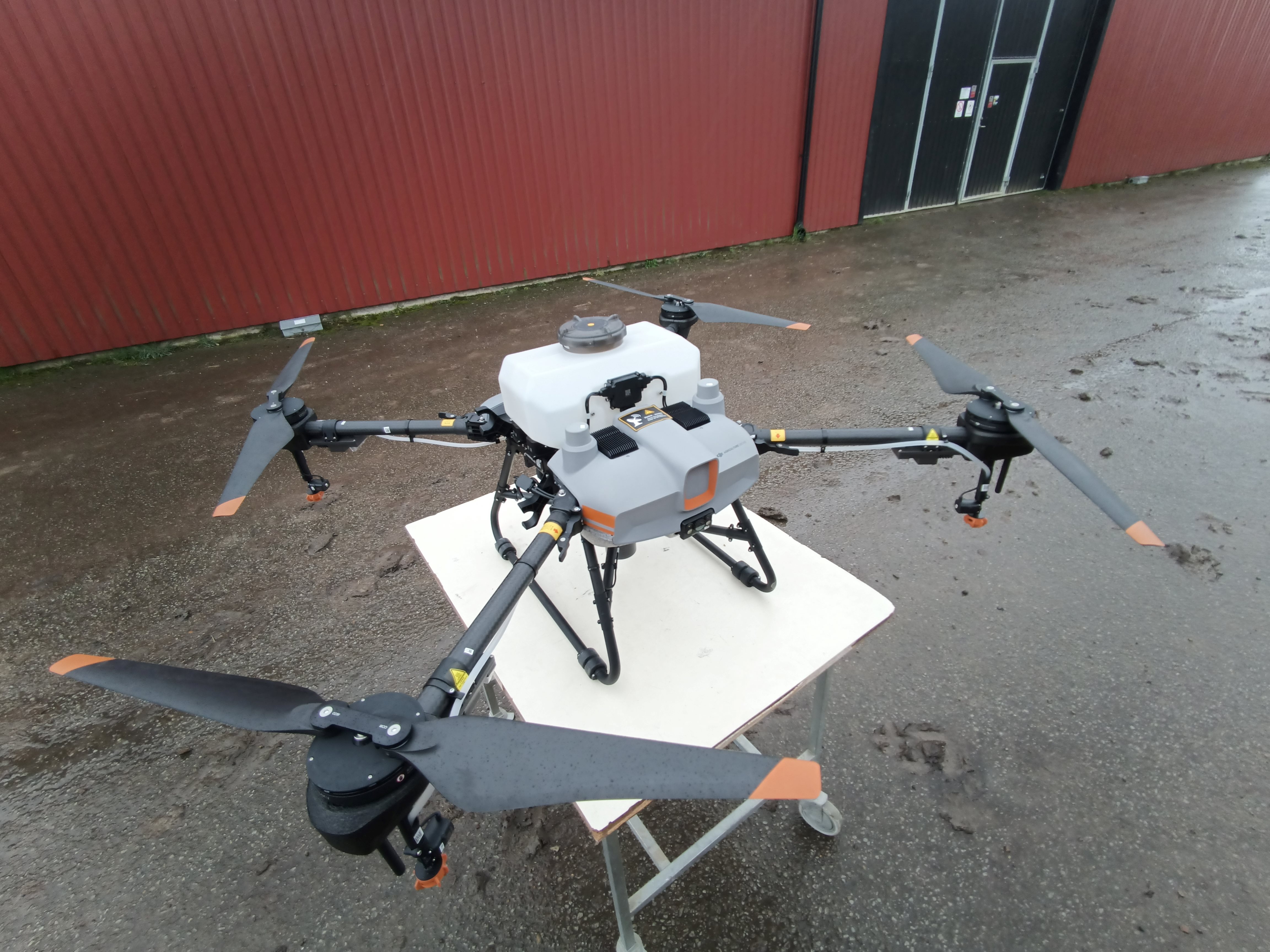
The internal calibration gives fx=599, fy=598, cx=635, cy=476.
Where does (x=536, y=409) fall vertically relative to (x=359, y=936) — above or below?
above

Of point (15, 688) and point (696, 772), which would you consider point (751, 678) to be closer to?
point (696, 772)

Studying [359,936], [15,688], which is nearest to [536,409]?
[359,936]

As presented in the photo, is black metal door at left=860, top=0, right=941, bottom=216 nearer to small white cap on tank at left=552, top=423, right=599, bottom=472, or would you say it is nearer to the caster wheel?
small white cap on tank at left=552, top=423, right=599, bottom=472

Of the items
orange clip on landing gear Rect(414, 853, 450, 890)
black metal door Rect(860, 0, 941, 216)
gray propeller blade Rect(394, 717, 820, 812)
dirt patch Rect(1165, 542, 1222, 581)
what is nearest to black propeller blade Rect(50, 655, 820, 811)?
gray propeller blade Rect(394, 717, 820, 812)

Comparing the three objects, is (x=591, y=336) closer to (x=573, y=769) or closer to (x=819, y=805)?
(x=573, y=769)

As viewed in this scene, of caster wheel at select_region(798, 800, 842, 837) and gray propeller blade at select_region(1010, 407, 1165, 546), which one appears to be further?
caster wheel at select_region(798, 800, 842, 837)

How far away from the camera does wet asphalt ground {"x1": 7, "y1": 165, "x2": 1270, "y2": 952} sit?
2154 millimetres

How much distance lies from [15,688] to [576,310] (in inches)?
219

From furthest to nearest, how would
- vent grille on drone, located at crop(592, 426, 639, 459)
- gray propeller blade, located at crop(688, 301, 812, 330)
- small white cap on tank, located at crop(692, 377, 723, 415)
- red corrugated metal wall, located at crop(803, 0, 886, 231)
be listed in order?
1. red corrugated metal wall, located at crop(803, 0, 886, 231)
2. gray propeller blade, located at crop(688, 301, 812, 330)
3. small white cap on tank, located at crop(692, 377, 723, 415)
4. vent grille on drone, located at crop(592, 426, 639, 459)

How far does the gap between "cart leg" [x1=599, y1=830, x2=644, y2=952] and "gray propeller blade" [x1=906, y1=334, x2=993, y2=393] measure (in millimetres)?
1692

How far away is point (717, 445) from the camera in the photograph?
1771 millimetres

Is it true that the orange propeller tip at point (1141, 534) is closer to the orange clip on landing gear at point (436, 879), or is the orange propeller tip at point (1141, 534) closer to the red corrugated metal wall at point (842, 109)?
the orange clip on landing gear at point (436, 879)

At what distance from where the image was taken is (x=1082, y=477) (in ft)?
4.98

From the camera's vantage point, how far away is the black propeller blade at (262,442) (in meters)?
1.74
